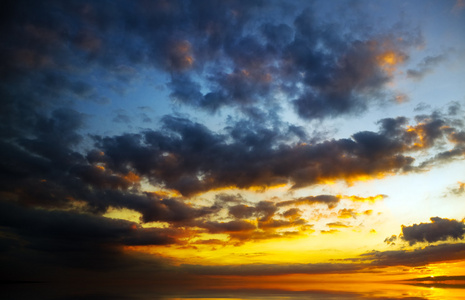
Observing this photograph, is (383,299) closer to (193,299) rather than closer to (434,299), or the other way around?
(434,299)

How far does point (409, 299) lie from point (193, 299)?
6972cm

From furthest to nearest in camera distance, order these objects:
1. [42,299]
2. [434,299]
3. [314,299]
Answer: [314,299] < [42,299] < [434,299]

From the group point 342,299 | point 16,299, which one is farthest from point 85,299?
point 342,299

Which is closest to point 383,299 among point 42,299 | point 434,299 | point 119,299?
point 434,299

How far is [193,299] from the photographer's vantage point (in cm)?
10431

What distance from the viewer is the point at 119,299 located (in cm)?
→ 9638

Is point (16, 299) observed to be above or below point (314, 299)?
above

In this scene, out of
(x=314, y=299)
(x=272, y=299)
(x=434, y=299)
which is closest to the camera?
(x=434, y=299)

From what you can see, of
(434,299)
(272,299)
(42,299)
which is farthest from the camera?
(272,299)

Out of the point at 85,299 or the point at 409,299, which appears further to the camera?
the point at 85,299

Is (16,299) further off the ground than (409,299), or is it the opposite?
(16,299)

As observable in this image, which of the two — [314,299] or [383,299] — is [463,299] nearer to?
[383,299]

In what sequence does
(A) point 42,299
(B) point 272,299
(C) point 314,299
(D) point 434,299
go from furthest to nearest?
(B) point 272,299
(C) point 314,299
(A) point 42,299
(D) point 434,299

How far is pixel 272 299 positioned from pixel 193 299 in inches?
1122
